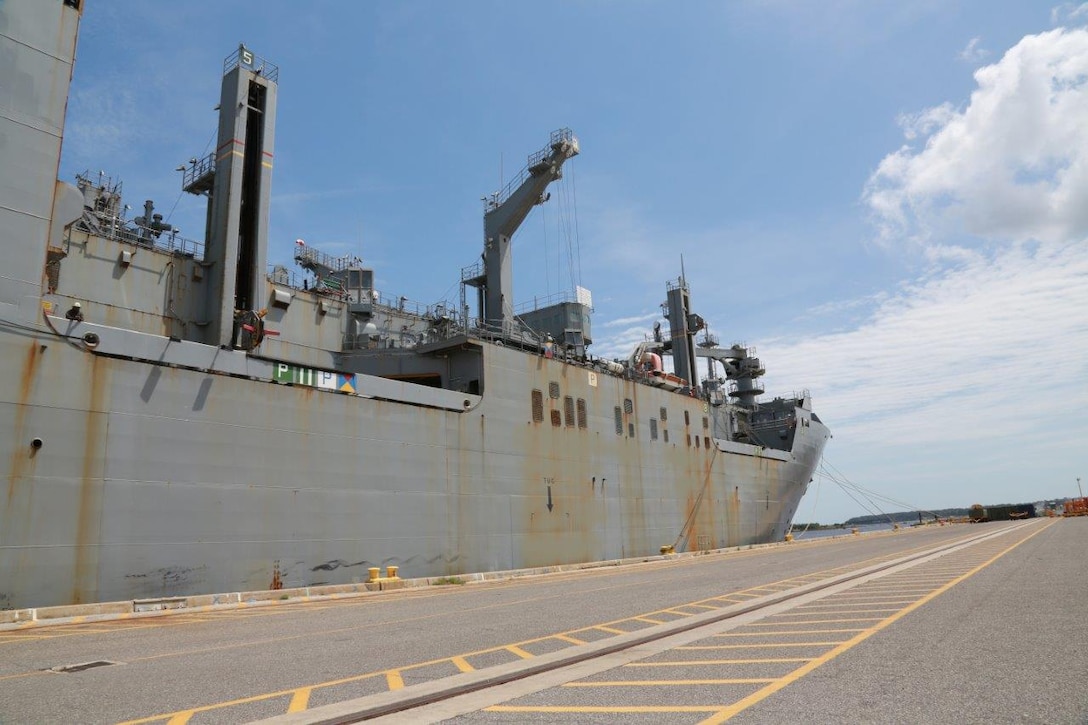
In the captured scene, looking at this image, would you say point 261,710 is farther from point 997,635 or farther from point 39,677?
point 997,635

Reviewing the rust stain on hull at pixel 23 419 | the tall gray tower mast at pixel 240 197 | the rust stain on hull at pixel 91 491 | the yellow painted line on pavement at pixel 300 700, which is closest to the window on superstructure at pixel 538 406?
the tall gray tower mast at pixel 240 197

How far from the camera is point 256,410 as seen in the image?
15.7m

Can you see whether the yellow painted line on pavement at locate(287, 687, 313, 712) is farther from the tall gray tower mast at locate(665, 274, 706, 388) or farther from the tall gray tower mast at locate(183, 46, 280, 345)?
the tall gray tower mast at locate(665, 274, 706, 388)

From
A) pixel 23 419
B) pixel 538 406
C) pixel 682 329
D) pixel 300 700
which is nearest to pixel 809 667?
pixel 300 700

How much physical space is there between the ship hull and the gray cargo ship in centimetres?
5

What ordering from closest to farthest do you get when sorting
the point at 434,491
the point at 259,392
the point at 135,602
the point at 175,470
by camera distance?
the point at 135,602 < the point at 175,470 < the point at 259,392 < the point at 434,491

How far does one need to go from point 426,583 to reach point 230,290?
30.9 ft

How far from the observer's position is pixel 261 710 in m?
4.92

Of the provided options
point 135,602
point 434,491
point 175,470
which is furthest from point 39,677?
point 434,491

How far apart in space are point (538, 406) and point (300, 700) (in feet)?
60.2

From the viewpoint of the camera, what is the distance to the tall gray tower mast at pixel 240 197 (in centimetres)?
1822

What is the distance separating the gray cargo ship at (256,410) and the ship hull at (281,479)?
47 mm

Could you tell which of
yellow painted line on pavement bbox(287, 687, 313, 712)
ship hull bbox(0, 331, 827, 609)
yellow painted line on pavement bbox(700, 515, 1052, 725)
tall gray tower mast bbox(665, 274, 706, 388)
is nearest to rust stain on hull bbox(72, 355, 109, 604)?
ship hull bbox(0, 331, 827, 609)

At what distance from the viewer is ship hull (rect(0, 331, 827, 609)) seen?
40.9 feet
